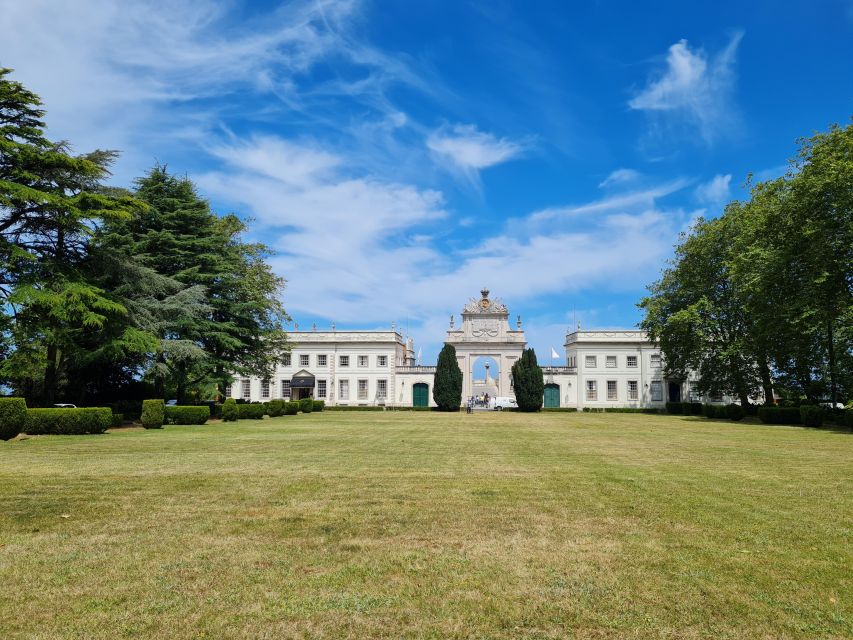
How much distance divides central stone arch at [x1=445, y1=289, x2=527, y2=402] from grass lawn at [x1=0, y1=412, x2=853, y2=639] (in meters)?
50.7

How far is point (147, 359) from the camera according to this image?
26.9m

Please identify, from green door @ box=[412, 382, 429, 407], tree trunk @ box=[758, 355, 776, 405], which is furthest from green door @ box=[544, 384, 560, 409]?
tree trunk @ box=[758, 355, 776, 405]

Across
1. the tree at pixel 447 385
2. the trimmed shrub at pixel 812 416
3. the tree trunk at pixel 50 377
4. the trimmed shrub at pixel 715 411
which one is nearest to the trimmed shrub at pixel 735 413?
the trimmed shrub at pixel 715 411

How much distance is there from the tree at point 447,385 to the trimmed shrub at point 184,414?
2811 cm

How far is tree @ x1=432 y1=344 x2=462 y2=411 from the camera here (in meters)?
53.1

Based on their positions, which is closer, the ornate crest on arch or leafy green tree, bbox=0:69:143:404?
leafy green tree, bbox=0:69:143:404

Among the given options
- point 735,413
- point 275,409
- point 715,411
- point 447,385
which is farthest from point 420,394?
point 735,413

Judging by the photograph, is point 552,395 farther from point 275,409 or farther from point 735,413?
point 275,409

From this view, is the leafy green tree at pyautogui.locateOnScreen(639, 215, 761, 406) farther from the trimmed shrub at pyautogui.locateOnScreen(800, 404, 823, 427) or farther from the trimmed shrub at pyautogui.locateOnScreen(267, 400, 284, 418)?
the trimmed shrub at pyautogui.locateOnScreen(267, 400, 284, 418)

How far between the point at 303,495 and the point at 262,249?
35559 millimetres

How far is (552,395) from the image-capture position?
63.3 metres

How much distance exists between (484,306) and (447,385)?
14.0 metres

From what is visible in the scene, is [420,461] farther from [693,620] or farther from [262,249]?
[262,249]

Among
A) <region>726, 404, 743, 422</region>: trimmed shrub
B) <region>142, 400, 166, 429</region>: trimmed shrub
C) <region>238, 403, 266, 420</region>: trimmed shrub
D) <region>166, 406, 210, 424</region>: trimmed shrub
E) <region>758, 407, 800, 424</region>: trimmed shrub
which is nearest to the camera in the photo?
<region>142, 400, 166, 429</region>: trimmed shrub
